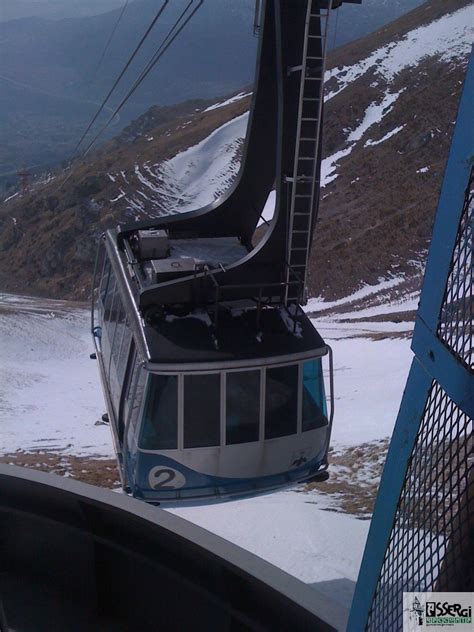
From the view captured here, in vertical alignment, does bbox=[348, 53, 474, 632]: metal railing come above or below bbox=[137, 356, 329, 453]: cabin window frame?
above

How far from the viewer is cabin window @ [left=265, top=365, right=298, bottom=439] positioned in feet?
20.2

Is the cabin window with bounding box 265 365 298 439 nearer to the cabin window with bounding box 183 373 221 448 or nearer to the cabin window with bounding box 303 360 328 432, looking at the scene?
the cabin window with bounding box 303 360 328 432

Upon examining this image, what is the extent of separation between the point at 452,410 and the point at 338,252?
28900 millimetres

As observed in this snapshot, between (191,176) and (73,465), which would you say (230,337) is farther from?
(191,176)

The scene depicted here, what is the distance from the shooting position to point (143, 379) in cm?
597

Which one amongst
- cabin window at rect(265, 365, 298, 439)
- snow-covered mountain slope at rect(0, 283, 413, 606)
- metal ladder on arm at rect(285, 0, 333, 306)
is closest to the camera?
cabin window at rect(265, 365, 298, 439)

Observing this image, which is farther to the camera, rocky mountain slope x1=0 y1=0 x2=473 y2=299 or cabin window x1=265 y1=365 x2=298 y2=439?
rocky mountain slope x1=0 y1=0 x2=473 y2=299

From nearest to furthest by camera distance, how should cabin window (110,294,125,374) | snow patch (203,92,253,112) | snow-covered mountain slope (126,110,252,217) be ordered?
cabin window (110,294,125,374)
snow-covered mountain slope (126,110,252,217)
snow patch (203,92,253,112)

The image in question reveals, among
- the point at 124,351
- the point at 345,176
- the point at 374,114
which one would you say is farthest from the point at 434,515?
the point at 374,114

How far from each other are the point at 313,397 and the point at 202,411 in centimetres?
102

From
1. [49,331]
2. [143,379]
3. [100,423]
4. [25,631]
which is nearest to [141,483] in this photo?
[143,379]

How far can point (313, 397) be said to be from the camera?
642 centimetres

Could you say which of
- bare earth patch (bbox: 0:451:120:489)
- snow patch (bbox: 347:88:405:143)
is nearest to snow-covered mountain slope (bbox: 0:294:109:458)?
bare earth patch (bbox: 0:451:120:489)

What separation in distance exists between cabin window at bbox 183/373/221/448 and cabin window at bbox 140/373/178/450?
10 centimetres
